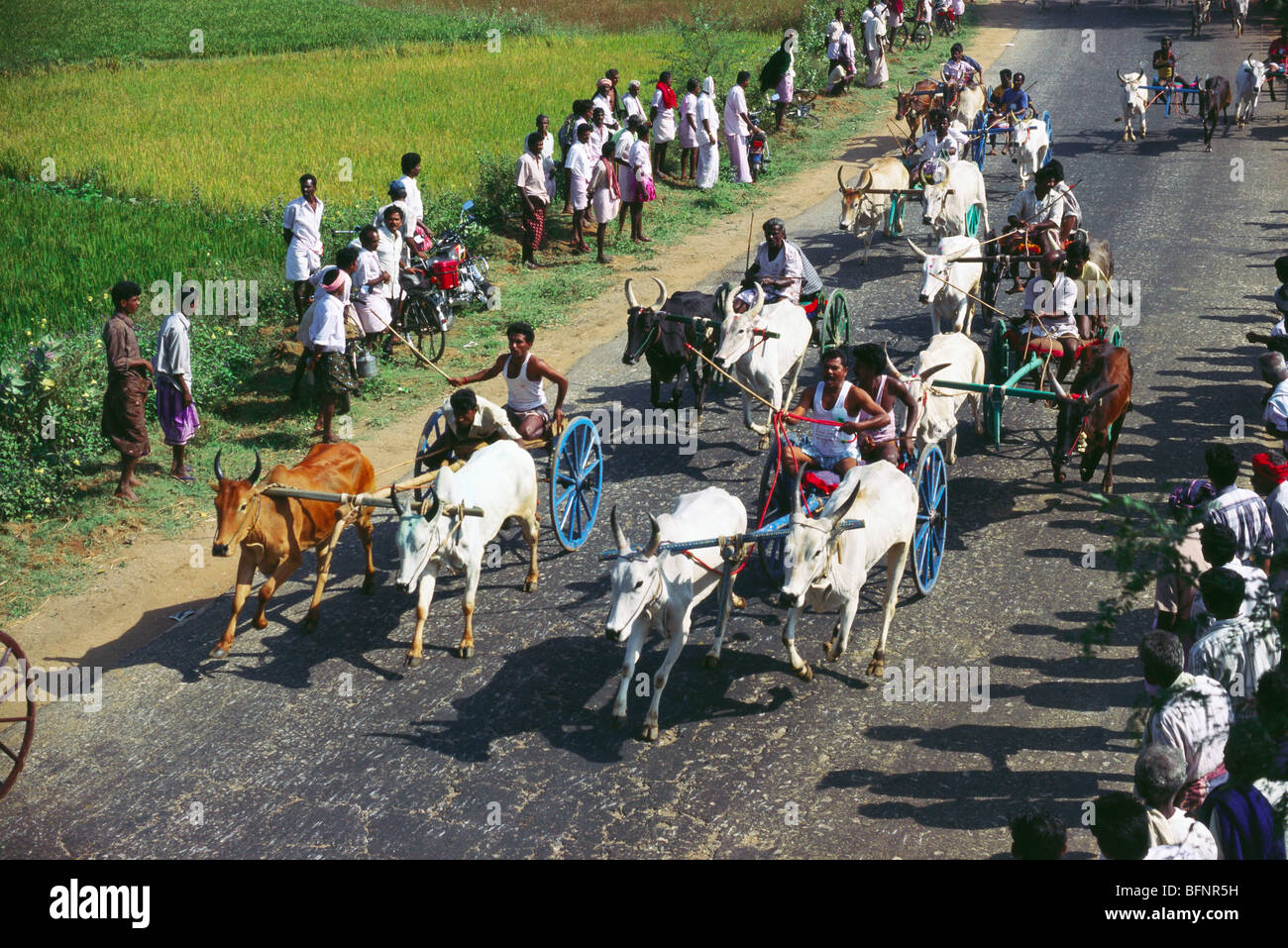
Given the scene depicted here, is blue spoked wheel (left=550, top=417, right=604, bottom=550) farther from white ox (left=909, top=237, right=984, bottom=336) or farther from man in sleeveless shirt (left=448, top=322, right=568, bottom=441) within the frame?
white ox (left=909, top=237, right=984, bottom=336)

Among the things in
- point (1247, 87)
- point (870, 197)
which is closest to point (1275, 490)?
point (870, 197)

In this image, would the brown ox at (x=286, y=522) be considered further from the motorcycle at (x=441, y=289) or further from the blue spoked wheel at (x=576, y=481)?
the motorcycle at (x=441, y=289)

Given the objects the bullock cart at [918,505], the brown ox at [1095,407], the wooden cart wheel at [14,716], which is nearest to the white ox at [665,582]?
the bullock cart at [918,505]

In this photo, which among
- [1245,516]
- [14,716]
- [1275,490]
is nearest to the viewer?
[1245,516]

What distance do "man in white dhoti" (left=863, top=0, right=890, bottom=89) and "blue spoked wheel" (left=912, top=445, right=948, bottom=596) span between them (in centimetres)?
2332

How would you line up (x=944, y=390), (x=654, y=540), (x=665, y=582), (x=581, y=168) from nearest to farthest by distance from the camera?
(x=654, y=540), (x=665, y=582), (x=944, y=390), (x=581, y=168)

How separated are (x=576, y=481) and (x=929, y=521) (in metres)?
3.43

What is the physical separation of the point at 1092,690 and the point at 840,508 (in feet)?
8.64

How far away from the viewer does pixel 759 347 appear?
13.8 meters

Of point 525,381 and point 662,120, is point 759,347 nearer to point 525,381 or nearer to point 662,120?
point 525,381

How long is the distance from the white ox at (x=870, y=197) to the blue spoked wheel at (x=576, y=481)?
30.7ft

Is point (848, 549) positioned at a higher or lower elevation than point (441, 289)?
lower

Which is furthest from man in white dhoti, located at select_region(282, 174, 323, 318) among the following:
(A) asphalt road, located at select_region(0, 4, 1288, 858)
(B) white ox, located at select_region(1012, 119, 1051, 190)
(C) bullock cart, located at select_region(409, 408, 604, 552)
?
(B) white ox, located at select_region(1012, 119, 1051, 190)

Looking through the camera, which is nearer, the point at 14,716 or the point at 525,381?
the point at 14,716
